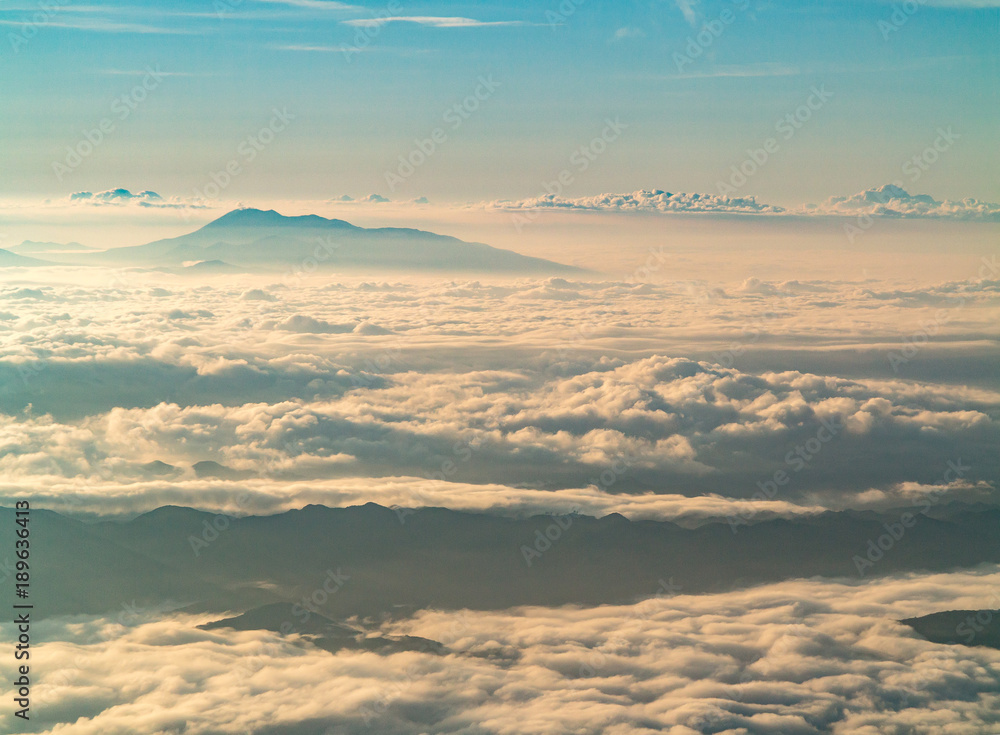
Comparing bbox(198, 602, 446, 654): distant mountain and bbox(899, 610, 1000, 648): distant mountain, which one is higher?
bbox(198, 602, 446, 654): distant mountain

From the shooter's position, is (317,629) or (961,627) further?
(317,629)

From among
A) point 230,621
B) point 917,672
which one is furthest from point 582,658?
point 230,621

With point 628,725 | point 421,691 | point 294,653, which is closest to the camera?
point 628,725

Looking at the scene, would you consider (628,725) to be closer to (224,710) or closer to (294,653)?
(224,710)

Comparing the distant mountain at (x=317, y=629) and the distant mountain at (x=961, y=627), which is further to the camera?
the distant mountain at (x=317, y=629)

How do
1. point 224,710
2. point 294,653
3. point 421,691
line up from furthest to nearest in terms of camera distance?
1. point 294,653
2. point 421,691
3. point 224,710

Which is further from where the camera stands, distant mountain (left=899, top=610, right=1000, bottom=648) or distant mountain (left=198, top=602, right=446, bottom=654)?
distant mountain (left=198, top=602, right=446, bottom=654)

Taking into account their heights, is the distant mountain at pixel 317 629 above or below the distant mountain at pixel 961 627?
above

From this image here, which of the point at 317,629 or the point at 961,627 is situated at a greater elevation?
the point at 317,629
